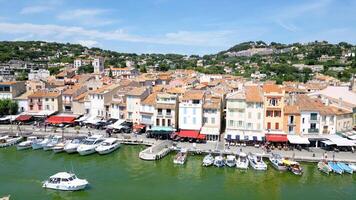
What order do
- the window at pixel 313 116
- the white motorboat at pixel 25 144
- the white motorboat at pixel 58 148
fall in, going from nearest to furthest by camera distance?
the white motorboat at pixel 58 148
the window at pixel 313 116
the white motorboat at pixel 25 144

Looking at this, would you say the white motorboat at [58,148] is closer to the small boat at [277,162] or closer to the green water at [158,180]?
the green water at [158,180]

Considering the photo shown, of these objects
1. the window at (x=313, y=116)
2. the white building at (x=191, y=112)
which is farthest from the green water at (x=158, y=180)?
the window at (x=313, y=116)

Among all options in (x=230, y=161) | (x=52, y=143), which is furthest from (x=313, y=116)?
(x=52, y=143)

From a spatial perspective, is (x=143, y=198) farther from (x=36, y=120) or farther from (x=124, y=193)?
(x=36, y=120)

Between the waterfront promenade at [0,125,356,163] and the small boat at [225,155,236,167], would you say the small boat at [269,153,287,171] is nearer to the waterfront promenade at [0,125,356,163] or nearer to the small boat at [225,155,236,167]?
the waterfront promenade at [0,125,356,163]

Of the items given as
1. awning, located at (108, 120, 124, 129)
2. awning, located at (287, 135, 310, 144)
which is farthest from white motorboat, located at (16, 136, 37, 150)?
awning, located at (287, 135, 310, 144)
